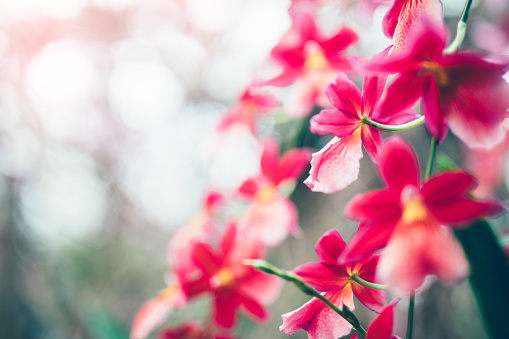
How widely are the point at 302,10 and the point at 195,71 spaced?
2501mm

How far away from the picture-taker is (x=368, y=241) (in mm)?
215

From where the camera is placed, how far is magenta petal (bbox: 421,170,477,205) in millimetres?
213

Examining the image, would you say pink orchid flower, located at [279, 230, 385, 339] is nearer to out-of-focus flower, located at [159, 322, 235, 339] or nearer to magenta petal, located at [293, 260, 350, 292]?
magenta petal, located at [293, 260, 350, 292]

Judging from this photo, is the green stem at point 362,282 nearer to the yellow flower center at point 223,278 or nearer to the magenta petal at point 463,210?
the magenta petal at point 463,210

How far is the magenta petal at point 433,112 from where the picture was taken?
224 millimetres

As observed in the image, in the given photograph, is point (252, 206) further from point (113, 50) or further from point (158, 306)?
point (113, 50)

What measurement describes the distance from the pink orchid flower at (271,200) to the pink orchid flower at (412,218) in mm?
244

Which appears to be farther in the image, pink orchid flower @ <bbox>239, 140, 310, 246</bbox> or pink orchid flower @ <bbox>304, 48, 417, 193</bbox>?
pink orchid flower @ <bbox>239, 140, 310, 246</bbox>

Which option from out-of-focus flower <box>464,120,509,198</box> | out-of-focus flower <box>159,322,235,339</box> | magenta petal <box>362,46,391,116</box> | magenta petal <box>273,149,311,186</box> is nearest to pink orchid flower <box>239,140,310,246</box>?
magenta petal <box>273,149,311,186</box>

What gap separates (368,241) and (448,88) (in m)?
0.10

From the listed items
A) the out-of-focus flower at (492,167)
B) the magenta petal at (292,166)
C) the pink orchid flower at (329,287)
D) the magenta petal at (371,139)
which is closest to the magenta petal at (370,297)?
the pink orchid flower at (329,287)

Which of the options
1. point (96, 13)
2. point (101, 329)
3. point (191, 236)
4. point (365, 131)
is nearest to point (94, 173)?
point (96, 13)

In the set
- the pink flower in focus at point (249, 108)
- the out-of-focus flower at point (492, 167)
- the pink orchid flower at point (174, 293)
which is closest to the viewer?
the pink orchid flower at point (174, 293)

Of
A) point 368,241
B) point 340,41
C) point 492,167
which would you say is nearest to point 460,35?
point 368,241
